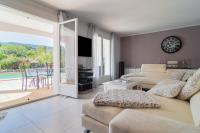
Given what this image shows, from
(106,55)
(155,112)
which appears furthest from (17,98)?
(106,55)

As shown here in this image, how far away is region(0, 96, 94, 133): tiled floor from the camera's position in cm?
177

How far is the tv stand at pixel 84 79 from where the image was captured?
13.1ft

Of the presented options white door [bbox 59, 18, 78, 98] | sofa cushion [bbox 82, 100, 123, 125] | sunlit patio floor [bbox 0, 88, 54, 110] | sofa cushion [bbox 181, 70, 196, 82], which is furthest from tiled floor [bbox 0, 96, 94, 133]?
sofa cushion [bbox 181, 70, 196, 82]

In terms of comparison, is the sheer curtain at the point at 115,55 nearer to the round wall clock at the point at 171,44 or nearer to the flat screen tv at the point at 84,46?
the flat screen tv at the point at 84,46

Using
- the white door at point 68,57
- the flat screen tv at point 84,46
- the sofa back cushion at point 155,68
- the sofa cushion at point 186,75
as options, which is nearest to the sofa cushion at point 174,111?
the sofa cushion at point 186,75

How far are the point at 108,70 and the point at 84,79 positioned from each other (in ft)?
6.78

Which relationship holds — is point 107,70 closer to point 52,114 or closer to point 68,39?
point 68,39

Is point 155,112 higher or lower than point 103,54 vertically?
lower

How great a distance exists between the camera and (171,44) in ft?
17.5

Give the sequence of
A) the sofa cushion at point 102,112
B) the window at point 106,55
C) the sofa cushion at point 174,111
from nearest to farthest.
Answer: the sofa cushion at point 174,111 → the sofa cushion at point 102,112 → the window at point 106,55

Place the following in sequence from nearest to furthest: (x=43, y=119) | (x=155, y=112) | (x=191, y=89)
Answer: (x=155, y=112), (x=191, y=89), (x=43, y=119)

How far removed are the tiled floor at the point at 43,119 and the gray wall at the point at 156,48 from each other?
4436mm

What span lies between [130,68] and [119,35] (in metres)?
1.82

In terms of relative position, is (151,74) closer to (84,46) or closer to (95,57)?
(95,57)
